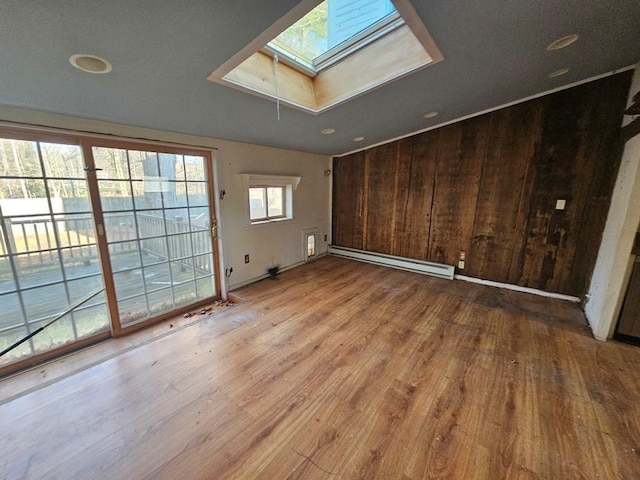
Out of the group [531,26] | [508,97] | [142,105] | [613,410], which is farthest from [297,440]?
[508,97]

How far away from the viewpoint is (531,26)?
1.57 m

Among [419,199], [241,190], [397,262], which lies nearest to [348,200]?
[419,199]

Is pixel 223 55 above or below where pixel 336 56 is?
below

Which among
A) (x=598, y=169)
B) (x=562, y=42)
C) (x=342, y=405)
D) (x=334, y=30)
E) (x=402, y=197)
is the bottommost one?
(x=342, y=405)

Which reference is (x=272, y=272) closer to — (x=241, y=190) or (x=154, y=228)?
(x=241, y=190)

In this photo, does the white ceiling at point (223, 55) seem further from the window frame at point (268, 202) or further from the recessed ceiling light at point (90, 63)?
the window frame at point (268, 202)

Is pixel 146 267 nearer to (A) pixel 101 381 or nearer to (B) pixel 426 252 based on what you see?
(A) pixel 101 381

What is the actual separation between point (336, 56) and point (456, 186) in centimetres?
249

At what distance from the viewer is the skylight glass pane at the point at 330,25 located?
189 centimetres

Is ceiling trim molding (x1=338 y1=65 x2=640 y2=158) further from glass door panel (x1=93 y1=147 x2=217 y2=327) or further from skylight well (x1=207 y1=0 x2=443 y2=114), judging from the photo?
glass door panel (x1=93 y1=147 x2=217 y2=327)

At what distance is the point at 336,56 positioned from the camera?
2.24 meters

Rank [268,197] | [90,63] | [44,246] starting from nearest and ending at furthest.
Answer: [90,63] → [44,246] → [268,197]

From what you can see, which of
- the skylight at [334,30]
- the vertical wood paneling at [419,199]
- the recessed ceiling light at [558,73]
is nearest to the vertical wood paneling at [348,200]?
the vertical wood paneling at [419,199]

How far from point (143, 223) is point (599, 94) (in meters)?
4.97
